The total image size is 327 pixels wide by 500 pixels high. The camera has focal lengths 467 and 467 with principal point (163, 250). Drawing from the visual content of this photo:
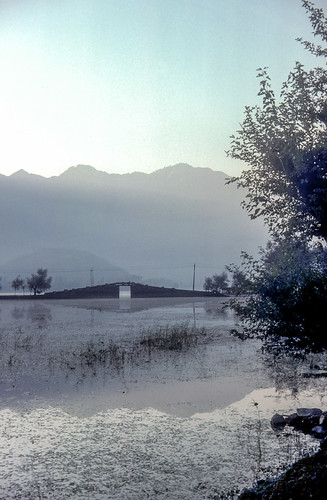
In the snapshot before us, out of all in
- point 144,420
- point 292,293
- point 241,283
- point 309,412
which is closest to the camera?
point 292,293

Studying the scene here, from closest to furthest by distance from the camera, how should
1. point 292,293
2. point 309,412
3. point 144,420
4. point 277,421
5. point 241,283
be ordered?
point 292,293 → point 277,421 → point 309,412 → point 144,420 → point 241,283

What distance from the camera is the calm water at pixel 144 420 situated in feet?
50.9

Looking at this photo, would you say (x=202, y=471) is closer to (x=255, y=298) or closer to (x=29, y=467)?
(x=29, y=467)

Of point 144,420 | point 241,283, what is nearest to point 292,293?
point 241,283

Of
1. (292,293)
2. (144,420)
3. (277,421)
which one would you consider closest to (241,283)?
(292,293)

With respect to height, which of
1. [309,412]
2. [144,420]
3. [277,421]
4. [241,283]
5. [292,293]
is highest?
[241,283]

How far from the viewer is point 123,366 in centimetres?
3541

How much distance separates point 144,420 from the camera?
2227 cm

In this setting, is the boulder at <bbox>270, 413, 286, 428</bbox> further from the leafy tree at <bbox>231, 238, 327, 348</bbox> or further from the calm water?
the leafy tree at <bbox>231, 238, 327, 348</bbox>

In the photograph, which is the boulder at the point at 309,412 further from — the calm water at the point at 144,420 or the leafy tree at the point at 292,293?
Answer: the leafy tree at the point at 292,293

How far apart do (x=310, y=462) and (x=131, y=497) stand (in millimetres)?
5660

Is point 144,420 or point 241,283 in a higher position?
point 241,283

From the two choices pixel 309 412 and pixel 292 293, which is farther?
pixel 309 412

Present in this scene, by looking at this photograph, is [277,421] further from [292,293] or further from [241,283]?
[241,283]
